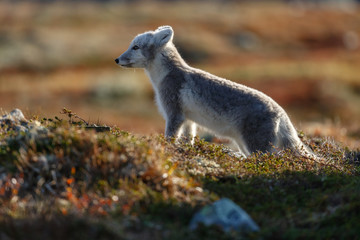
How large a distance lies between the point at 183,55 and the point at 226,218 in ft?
154

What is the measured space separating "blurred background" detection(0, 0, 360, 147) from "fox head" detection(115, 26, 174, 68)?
233 cm

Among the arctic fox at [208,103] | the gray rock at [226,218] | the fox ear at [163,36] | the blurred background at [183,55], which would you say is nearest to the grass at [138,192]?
the gray rock at [226,218]

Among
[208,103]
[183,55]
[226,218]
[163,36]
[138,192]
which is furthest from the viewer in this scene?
[183,55]

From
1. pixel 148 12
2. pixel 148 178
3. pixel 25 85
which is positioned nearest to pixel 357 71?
pixel 25 85

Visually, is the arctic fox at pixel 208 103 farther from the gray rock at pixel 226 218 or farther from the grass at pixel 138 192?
the gray rock at pixel 226 218

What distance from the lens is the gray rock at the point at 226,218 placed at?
5.33 m

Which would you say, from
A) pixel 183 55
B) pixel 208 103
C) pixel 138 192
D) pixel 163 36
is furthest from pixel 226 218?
pixel 183 55

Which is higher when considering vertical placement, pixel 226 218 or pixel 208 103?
pixel 208 103

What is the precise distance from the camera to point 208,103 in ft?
30.7

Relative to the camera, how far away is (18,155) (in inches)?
240

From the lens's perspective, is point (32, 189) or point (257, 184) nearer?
point (32, 189)

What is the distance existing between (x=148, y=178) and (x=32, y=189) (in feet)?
4.91

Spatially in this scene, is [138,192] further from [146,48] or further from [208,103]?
[146,48]

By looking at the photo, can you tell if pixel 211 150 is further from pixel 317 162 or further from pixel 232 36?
pixel 232 36
